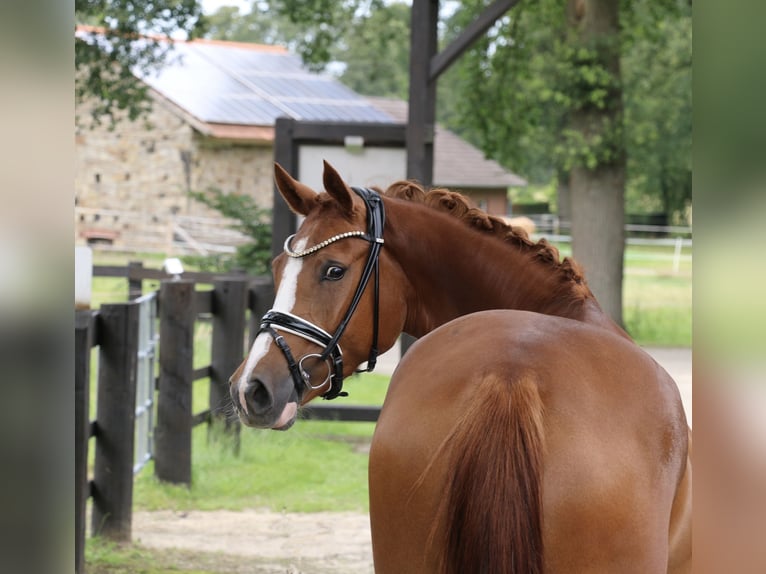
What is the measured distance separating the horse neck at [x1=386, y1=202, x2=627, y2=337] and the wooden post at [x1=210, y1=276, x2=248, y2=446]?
4.82 meters

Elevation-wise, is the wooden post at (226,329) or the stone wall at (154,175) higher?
the stone wall at (154,175)

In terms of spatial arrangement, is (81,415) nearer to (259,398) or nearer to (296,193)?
(296,193)

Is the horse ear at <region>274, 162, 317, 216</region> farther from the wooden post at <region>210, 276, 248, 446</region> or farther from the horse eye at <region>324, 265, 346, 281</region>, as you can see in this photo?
the wooden post at <region>210, 276, 248, 446</region>

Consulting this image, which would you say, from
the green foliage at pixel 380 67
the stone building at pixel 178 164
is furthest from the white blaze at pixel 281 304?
the green foliage at pixel 380 67

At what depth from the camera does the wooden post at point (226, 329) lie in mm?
7883

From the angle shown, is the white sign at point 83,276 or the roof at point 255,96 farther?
the roof at point 255,96

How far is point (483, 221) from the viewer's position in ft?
10.4

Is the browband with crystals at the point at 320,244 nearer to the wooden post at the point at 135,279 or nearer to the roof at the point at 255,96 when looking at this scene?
the wooden post at the point at 135,279

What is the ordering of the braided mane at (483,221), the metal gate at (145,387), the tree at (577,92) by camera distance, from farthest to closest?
the tree at (577,92)
the metal gate at (145,387)
the braided mane at (483,221)

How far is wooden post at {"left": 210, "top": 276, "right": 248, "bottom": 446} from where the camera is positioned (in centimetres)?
788

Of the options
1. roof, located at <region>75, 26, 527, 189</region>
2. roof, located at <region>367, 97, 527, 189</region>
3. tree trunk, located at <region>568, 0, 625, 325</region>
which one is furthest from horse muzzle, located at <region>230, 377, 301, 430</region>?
roof, located at <region>367, 97, 527, 189</region>

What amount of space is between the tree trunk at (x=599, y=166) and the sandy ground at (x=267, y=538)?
7.61 m
